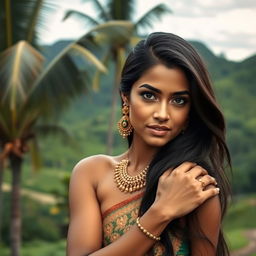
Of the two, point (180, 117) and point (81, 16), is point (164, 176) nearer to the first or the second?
point (180, 117)

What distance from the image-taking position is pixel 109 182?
238 centimetres

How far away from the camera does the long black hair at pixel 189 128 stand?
7.19 ft

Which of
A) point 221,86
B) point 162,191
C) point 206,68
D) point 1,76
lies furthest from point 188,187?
point 221,86

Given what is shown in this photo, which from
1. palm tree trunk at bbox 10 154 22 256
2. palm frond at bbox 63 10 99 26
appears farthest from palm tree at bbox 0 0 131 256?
palm frond at bbox 63 10 99 26

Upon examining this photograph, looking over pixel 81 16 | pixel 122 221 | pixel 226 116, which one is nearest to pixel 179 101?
pixel 122 221

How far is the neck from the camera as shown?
2361 mm

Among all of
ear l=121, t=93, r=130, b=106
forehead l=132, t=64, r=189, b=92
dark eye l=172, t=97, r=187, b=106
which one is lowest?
ear l=121, t=93, r=130, b=106

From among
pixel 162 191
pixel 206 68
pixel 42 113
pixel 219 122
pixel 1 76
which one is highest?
pixel 206 68

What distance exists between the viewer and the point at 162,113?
217 cm

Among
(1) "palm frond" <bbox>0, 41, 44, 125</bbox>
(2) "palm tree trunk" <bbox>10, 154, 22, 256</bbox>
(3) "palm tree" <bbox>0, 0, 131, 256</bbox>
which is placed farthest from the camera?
(2) "palm tree trunk" <bbox>10, 154, 22, 256</bbox>

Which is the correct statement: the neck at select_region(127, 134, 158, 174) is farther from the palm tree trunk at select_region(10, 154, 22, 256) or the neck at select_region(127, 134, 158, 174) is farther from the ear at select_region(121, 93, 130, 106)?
the palm tree trunk at select_region(10, 154, 22, 256)

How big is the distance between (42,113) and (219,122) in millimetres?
11809

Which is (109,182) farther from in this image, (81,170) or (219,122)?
(219,122)

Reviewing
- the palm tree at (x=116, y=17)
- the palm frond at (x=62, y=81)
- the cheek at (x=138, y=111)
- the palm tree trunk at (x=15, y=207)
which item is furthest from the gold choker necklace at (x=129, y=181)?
the palm tree at (x=116, y=17)
